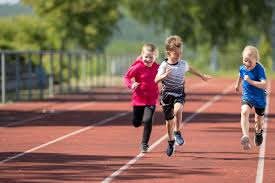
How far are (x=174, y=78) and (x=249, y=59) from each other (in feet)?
3.80

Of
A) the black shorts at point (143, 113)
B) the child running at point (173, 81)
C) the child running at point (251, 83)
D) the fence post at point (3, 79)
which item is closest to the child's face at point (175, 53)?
the child running at point (173, 81)

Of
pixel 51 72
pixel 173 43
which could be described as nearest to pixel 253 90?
pixel 173 43

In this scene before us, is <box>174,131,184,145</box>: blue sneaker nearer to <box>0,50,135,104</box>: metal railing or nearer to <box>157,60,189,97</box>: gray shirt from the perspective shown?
<box>157,60,189,97</box>: gray shirt

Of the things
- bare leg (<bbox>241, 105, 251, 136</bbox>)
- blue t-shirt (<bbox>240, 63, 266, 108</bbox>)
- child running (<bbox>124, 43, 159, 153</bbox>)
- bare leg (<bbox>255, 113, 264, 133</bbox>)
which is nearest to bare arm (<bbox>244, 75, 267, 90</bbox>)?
blue t-shirt (<bbox>240, 63, 266, 108</bbox>)

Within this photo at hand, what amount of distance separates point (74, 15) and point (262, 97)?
5138cm

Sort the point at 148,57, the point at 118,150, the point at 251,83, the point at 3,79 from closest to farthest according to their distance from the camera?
1. the point at 251,83
2. the point at 148,57
3. the point at 118,150
4. the point at 3,79

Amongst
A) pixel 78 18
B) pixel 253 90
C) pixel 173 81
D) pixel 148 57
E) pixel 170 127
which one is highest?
pixel 148 57

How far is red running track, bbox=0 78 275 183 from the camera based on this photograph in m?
13.5

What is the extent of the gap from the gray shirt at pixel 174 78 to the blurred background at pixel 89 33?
18.0 metres

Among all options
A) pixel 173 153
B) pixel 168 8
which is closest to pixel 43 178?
pixel 173 153

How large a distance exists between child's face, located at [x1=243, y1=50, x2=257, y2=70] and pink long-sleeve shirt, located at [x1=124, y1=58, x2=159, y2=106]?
1.53m

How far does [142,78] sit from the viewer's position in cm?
1717

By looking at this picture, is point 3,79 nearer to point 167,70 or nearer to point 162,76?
point 167,70

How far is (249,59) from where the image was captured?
1625 centimetres
